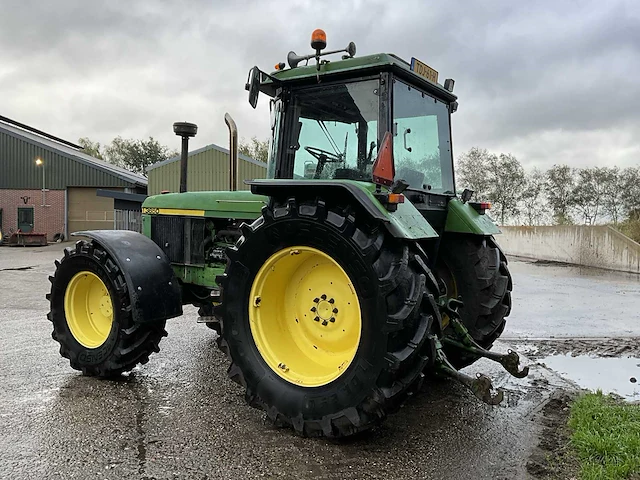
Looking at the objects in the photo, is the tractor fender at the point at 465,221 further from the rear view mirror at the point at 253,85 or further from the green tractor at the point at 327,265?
the rear view mirror at the point at 253,85

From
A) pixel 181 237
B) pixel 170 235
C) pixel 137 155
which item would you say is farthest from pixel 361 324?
pixel 137 155

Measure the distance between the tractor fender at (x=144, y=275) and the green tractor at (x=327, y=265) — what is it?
11mm

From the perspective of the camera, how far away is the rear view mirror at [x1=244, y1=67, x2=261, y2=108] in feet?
12.0

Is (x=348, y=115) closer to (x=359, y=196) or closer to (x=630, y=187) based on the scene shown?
(x=359, y=196)

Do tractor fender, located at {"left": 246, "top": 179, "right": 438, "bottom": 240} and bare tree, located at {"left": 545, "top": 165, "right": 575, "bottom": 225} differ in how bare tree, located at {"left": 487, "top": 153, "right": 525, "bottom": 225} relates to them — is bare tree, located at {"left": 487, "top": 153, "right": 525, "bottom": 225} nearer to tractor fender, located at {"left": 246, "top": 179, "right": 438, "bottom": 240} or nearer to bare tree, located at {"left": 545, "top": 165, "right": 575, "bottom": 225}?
bare tree, located at {"left": 545, "top": 165, "right": 575, "bottom": 225}

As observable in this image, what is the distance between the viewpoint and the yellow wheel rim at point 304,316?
3.28 meters

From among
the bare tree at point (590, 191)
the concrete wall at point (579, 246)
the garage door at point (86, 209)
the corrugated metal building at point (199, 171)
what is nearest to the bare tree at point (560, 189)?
the bare tree at point (590, 191)

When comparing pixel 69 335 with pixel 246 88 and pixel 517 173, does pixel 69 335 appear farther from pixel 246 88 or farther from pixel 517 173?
pixel 517 173

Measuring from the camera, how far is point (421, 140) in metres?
3.98

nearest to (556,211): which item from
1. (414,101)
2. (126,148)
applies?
(414,101)

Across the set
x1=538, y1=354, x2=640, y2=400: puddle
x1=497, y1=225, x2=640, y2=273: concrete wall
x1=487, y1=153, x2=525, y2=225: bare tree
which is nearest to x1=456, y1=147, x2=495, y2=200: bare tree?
x1=487, y1=153, x2=525, y2=225: bare tree

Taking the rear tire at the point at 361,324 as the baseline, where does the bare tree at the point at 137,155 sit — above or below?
above

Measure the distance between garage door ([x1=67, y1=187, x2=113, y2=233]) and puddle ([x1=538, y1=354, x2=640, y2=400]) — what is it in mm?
25544

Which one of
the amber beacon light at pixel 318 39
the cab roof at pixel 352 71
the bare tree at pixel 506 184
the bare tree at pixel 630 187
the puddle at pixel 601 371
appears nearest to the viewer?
the cab roof at pixel 352 71
